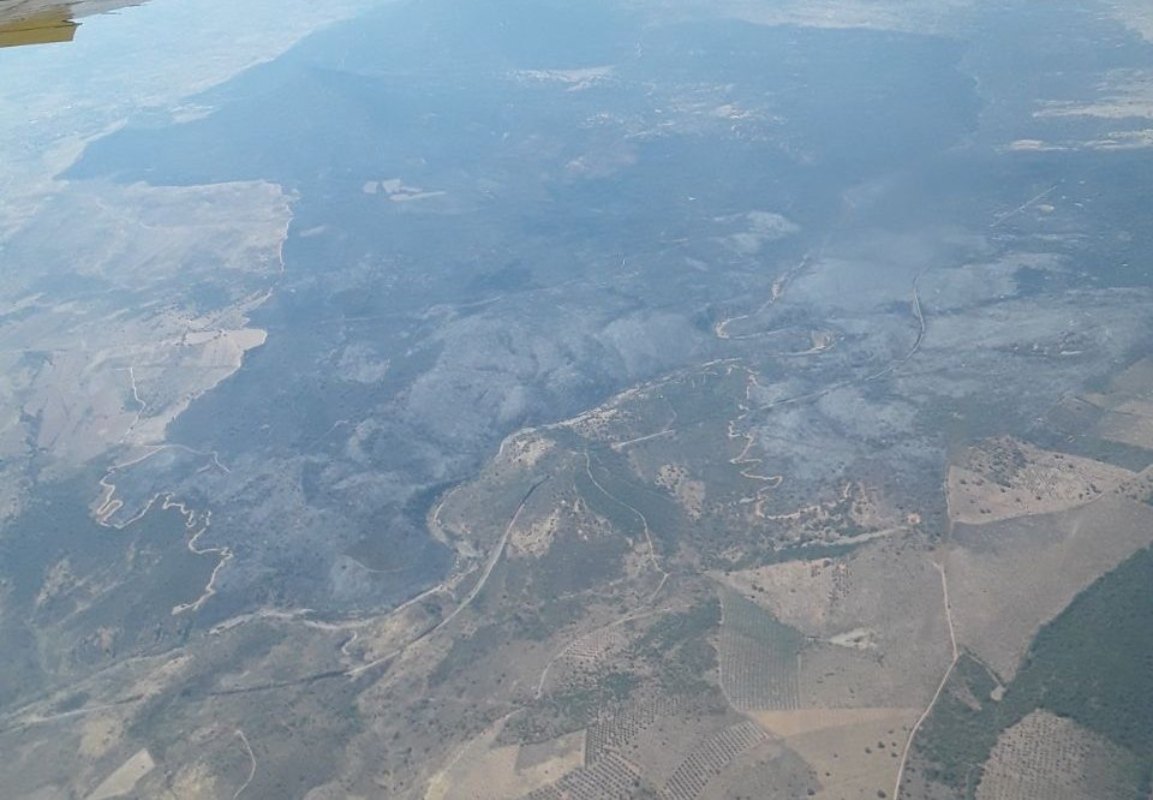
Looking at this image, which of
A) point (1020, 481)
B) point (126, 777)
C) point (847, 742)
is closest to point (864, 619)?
point (847, 742)

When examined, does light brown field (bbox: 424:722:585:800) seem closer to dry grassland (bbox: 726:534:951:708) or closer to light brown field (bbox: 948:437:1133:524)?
dry grassland (bbox: 726:534:951:708)

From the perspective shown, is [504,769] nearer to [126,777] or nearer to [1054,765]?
[126,777]

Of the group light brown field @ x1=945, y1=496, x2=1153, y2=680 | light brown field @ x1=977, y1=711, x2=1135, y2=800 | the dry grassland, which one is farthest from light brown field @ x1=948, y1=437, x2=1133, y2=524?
light brown field @ x1=977, y1=711, x2=1135, y2=800

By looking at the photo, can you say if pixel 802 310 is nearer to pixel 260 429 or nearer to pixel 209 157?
pixel 260 429

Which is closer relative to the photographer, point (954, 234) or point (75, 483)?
point (75, 483)

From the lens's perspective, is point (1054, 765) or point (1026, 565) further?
point (1026, 565)

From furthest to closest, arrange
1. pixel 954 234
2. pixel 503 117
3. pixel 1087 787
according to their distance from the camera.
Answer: pixel 503 117
pixel 954 234
pixel 1087 787

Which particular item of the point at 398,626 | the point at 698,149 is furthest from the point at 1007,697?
the point at 698,149
